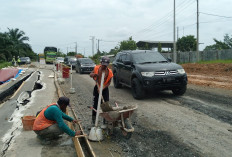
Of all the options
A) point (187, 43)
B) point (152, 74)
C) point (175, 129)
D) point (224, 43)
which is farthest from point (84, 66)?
point (224, 43)

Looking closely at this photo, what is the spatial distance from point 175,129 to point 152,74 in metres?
3.22

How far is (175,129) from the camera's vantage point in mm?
5438

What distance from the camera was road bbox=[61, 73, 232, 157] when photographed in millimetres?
4367

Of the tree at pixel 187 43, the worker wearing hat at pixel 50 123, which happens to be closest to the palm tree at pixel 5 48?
the tree at pixel 187 43

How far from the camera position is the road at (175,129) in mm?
4367

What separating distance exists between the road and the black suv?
54 cm

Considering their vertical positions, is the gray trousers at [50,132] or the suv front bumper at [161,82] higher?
the suv front bumper at [161,82]

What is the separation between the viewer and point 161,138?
491cm

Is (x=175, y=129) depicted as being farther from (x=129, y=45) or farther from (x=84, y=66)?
(x=129, y=45)

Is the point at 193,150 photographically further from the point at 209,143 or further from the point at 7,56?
the point at 7,56

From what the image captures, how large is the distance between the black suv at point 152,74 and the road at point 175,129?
54 centimetres

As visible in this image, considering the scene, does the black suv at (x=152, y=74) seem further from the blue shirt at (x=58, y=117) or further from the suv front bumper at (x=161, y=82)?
the blue shirt at (x=58, y=117)

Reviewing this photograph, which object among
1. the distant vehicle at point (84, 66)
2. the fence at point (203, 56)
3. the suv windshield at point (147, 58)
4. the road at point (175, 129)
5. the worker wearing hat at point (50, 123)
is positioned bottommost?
the road at point (175, 129)

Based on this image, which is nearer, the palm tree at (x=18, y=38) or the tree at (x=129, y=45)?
the tree at (x=129, y=45)
